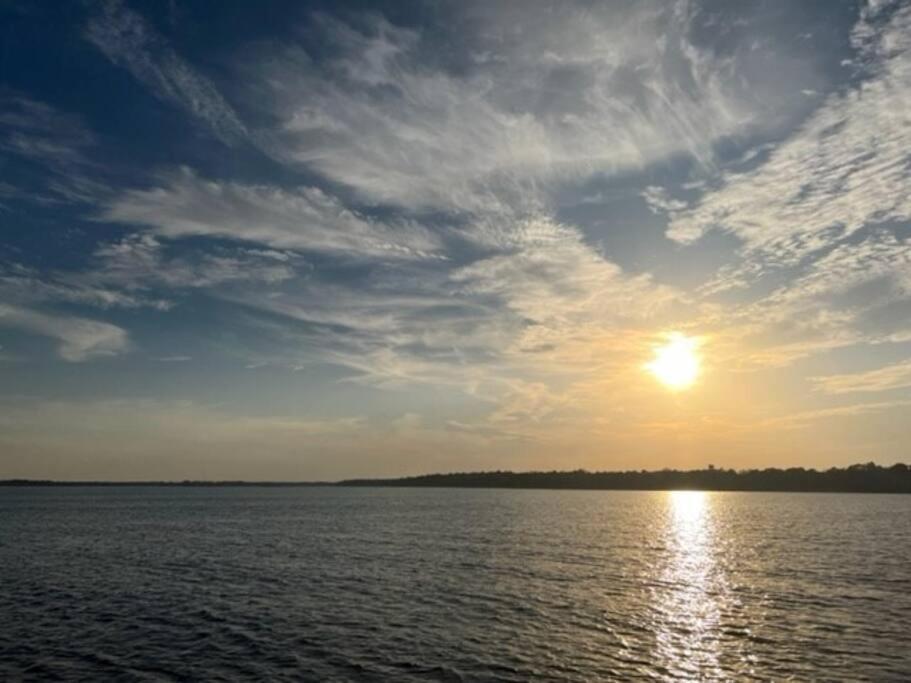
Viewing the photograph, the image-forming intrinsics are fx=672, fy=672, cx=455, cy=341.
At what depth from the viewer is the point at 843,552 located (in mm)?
83688

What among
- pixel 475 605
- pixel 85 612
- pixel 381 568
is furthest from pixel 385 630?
pixel 381 568

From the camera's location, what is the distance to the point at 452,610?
4800cm

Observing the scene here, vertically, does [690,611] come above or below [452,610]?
below

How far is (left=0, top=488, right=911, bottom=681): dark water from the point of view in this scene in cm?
3509

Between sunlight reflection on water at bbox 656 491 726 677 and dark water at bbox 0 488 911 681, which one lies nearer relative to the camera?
dark water at bbox 0 488 911 681

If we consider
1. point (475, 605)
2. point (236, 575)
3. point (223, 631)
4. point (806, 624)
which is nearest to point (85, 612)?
point (223, 631)

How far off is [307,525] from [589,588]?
3337 inches

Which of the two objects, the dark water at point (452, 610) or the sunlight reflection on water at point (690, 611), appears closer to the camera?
the dark water at point (452, 610)

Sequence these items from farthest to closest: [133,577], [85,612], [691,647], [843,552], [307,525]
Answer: [307,525], [843,552], [133,577], [85,612], [691,647]

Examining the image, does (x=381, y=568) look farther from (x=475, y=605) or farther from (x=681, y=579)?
(x=681, y=579)

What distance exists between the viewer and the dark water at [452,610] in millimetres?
35094

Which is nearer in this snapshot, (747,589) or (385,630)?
(385,630)

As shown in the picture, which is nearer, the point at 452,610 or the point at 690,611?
the point at 452,610

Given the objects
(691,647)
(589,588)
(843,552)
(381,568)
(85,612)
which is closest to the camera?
(691,647)
